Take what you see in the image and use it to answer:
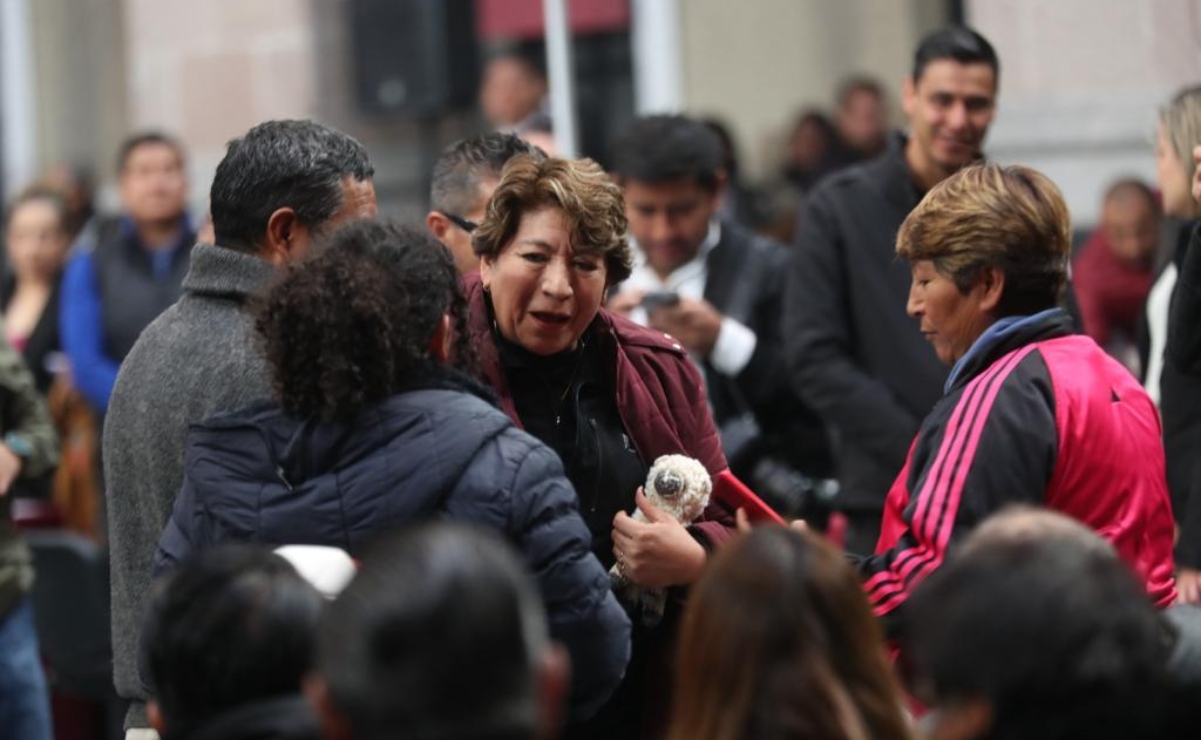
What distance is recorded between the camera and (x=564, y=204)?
3.61 m

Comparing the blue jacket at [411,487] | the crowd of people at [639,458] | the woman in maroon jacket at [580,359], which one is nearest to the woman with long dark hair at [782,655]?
the crowd of people at [639,458]

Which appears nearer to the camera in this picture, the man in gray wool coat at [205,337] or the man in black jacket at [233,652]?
the man in black jacket at [233,652]

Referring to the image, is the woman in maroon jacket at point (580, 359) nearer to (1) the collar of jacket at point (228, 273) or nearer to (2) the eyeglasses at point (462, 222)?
(1) the collar of jacket at point (228, 273)

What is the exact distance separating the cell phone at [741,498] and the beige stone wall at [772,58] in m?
5.88

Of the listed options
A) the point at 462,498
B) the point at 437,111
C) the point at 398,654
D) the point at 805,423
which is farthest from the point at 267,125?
the point at 437,111

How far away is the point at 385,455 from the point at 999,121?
5.35 meters

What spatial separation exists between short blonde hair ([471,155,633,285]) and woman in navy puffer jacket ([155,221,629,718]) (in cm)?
45

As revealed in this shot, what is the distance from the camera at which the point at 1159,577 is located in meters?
3.52

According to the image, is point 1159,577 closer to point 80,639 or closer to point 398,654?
point 398,654

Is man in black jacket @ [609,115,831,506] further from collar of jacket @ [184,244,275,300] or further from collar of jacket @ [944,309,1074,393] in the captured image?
collar of jacket @ [184,244,275,300]

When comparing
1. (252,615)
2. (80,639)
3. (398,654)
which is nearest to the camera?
(398,654)

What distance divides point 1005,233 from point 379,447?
123 centimetres

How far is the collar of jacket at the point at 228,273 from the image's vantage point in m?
3.58

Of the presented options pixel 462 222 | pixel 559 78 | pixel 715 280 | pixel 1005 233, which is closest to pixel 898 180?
pixel 715 280
